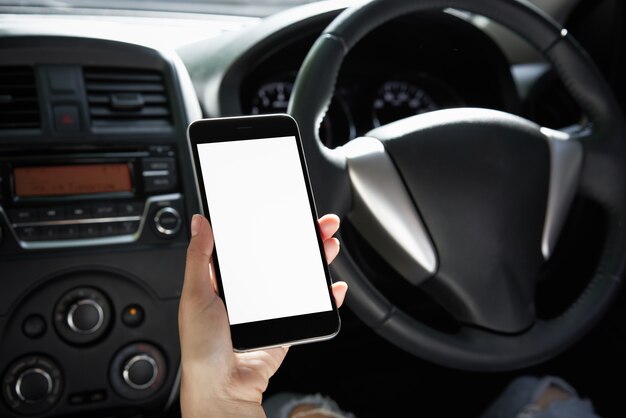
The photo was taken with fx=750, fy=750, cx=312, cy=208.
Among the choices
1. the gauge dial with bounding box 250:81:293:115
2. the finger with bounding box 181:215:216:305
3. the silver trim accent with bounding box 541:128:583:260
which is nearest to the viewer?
the finger with bounding box 181:215:216:305

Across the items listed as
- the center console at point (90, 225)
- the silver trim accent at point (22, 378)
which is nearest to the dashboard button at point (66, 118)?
the center console at point (90, 225)

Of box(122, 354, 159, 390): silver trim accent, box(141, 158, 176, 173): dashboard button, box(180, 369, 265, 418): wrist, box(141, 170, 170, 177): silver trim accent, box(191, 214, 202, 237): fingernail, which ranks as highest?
box(141, 158, 176, 173): dashboard button

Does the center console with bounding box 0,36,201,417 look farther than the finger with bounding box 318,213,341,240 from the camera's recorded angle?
Yes

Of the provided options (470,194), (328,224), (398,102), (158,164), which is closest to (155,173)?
(158,164)

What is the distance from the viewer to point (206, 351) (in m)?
0.74

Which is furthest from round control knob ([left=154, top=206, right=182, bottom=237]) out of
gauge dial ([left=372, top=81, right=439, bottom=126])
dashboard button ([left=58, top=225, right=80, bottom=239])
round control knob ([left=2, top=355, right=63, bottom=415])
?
gauge dial ([left=372, top=81, right=439, bottom=126])

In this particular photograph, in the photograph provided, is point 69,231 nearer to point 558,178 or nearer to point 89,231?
point 89,231

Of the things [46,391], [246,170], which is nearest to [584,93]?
[246,170]

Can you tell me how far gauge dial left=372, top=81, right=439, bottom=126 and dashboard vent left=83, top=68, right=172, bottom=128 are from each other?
45 cm

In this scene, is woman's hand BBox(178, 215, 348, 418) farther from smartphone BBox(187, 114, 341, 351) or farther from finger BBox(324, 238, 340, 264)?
finger BBox(324, 238, 340, 264)

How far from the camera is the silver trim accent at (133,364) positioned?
1.02m

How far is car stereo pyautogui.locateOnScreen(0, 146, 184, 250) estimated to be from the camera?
38.2 inches

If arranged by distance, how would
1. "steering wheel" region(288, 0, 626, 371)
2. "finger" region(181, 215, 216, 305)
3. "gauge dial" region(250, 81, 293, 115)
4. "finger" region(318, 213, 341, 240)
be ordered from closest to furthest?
"finger" region(181, 215, 216, 305)
"finger" region(318, 213, 341, 240)
"steering wheel" region(288, 0, 626, 371)
"gauge dial" region(250, 81, 293, 115)

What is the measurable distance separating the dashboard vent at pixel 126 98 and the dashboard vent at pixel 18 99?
71 mm
